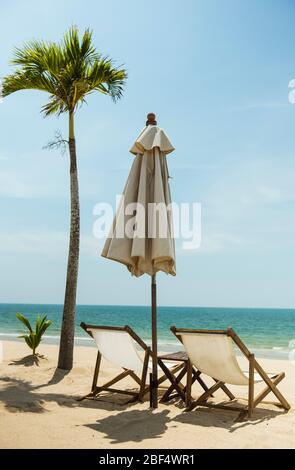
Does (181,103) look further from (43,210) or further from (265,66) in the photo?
(43,210)

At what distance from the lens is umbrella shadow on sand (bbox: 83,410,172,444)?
3.84 m

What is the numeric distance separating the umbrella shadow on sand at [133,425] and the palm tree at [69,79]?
317 centimetres

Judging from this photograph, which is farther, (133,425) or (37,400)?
(37,400)

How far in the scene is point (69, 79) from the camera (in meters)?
7.90

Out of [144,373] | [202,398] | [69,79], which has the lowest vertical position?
[202,398]

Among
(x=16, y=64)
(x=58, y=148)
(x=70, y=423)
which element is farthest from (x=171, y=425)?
(x=16, y=64)

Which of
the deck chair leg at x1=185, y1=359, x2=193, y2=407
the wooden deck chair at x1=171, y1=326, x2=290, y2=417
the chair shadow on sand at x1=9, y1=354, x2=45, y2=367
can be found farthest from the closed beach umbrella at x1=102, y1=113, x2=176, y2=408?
the chair shadow on sand at x1=9, y1=354, x2=45, y2=367

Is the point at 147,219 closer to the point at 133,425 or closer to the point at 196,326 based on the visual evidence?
the point at 133,425

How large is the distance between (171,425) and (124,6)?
6.91m

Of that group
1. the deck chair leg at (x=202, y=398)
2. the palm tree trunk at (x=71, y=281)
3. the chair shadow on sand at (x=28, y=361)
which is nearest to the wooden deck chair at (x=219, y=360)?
the deck chair leg at (x=202, y=398)

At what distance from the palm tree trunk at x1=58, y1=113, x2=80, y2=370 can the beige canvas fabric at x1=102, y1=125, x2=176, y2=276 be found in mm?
2859

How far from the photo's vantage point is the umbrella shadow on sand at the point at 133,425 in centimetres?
384

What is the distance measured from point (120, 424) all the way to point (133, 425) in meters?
0.12

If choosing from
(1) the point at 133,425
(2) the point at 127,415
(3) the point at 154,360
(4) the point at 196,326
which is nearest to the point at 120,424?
(1) the point at 133,425
